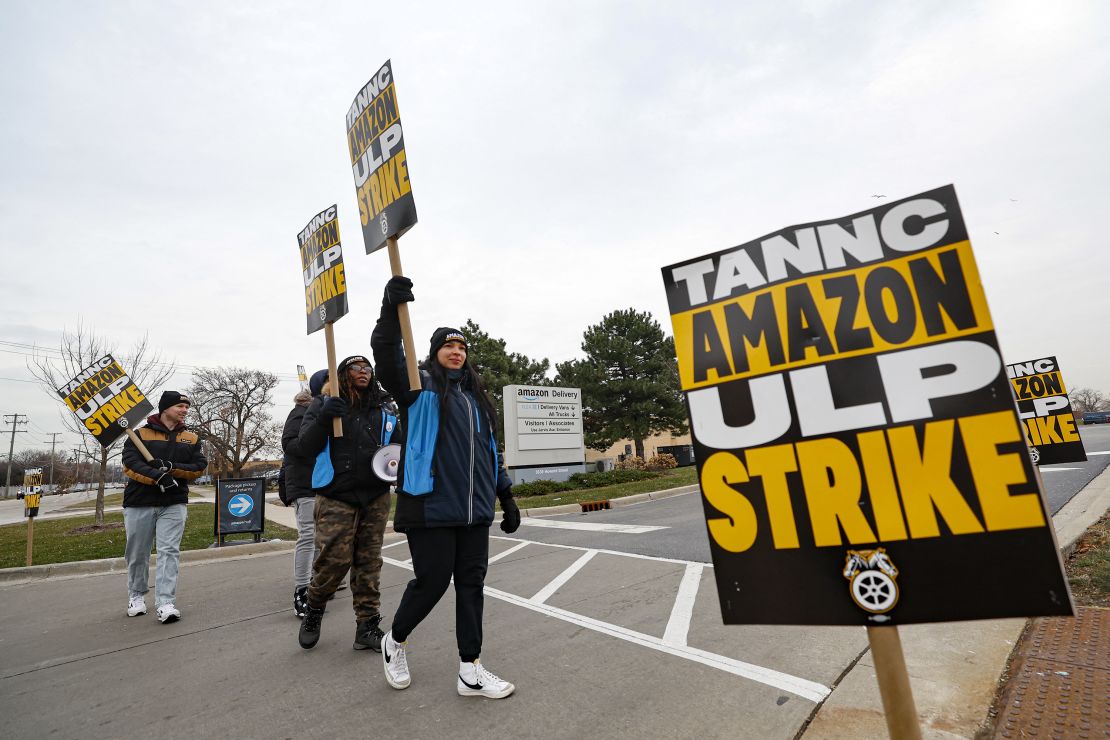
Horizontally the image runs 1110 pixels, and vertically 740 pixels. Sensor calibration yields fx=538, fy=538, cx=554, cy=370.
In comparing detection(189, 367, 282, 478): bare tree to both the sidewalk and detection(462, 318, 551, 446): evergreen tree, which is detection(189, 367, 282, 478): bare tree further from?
the sidewalk

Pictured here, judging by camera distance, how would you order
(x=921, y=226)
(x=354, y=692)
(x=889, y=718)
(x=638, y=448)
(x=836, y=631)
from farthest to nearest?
(x=638, y=448) < (x=836, y=631) < (x=354, y=692) < (x=921, y=226) < (x=889, y=718)

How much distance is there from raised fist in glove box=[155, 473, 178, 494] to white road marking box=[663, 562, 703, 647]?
4.39 metres

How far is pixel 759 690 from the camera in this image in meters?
2.71

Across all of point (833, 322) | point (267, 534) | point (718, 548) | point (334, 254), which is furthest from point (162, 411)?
point (267, 534)

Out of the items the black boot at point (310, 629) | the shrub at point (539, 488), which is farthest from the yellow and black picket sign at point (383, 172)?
the shrub at point (539, 488)

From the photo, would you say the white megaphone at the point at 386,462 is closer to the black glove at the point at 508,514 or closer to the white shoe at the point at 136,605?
the black glove at the point at 508,514

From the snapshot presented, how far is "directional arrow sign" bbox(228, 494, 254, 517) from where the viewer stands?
922 centimetres

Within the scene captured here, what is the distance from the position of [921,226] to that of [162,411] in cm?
605

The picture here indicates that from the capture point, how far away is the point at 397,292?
302cm

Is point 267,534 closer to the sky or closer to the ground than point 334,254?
closer to the ground

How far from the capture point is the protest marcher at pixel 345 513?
11.9ft

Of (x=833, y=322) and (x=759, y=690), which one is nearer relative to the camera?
(x=833, y=322)

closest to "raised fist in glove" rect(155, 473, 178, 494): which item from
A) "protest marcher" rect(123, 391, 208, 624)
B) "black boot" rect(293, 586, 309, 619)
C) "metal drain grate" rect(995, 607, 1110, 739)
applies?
"protest marcher" rect(123, 391, 208, 624)

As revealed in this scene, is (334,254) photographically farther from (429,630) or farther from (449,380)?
(429,630)
